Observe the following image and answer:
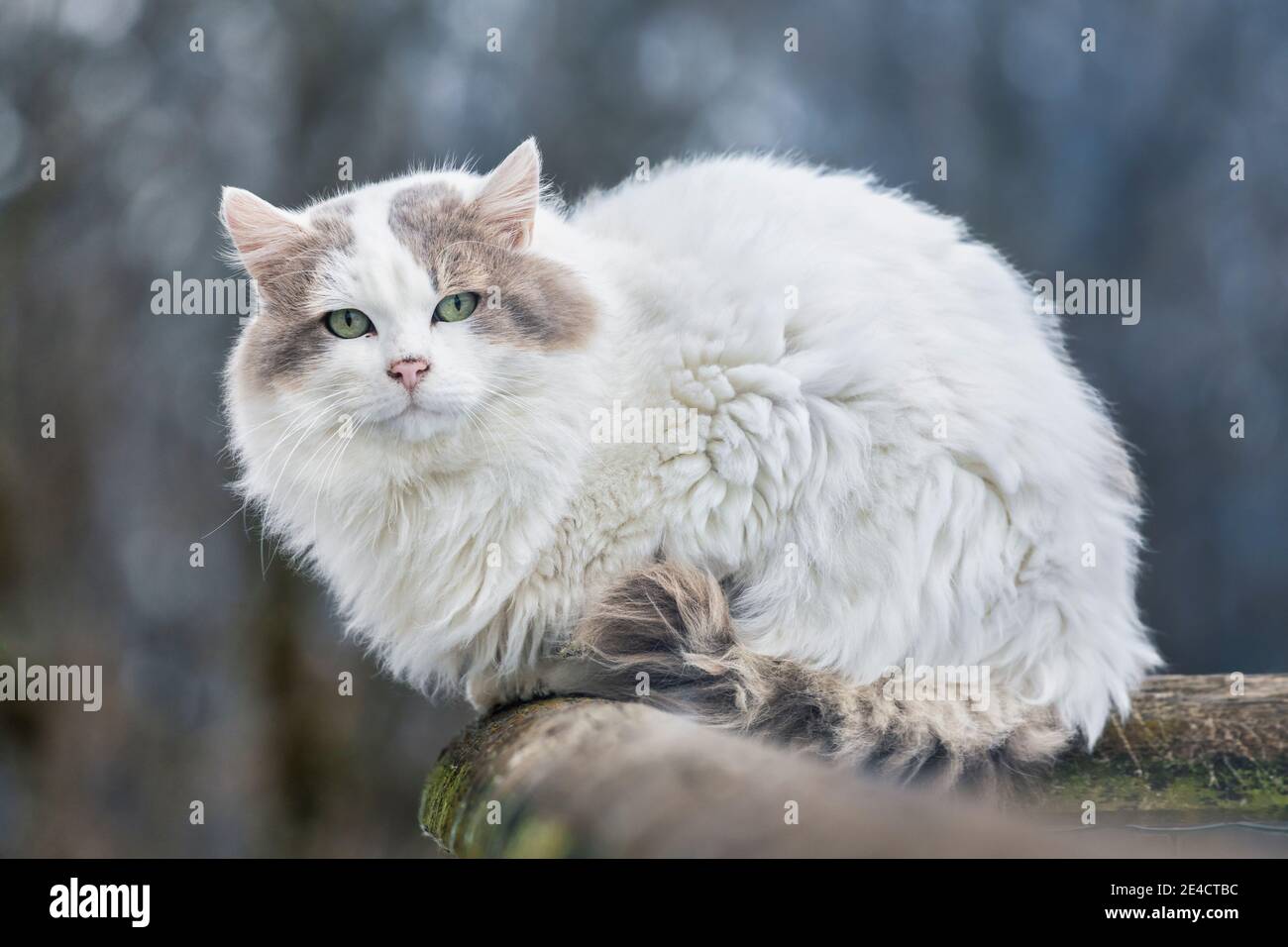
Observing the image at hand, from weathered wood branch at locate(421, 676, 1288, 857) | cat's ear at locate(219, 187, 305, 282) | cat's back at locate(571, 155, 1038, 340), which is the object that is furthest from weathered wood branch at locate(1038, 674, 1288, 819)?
cat's ear at locate(219, 187, 305, 282)

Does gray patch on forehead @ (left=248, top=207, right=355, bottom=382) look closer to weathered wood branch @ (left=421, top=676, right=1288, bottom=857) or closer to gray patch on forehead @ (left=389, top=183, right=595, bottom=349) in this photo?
gray patch on forehead @ (left=389, top=183, right=595, bottom=349)

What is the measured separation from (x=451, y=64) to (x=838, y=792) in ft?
13.5

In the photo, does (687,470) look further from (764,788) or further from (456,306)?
(764,788)

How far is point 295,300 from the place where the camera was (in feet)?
5.87

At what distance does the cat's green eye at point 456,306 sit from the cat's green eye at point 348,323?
11 centimetres

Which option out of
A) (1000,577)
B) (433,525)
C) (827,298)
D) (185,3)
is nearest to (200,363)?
(185,3)

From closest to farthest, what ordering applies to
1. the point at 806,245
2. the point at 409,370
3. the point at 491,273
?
the point at 409,370 < the point at 491,273 < the point at 806,245

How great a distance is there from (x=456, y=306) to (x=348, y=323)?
17 cm

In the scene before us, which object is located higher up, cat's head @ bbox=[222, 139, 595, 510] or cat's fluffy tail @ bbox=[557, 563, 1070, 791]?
cat's head @ bbox=[222, 139, 595, 510]

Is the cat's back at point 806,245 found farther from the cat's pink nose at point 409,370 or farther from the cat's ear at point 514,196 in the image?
the cat's pink nose at point 409,370

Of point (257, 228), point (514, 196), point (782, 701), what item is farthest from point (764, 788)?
point (257, 228)

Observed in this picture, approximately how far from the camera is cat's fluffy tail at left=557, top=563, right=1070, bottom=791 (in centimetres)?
164

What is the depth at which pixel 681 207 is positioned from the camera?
206cm

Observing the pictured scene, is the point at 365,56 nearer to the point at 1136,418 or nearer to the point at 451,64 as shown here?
the point at 451,64
